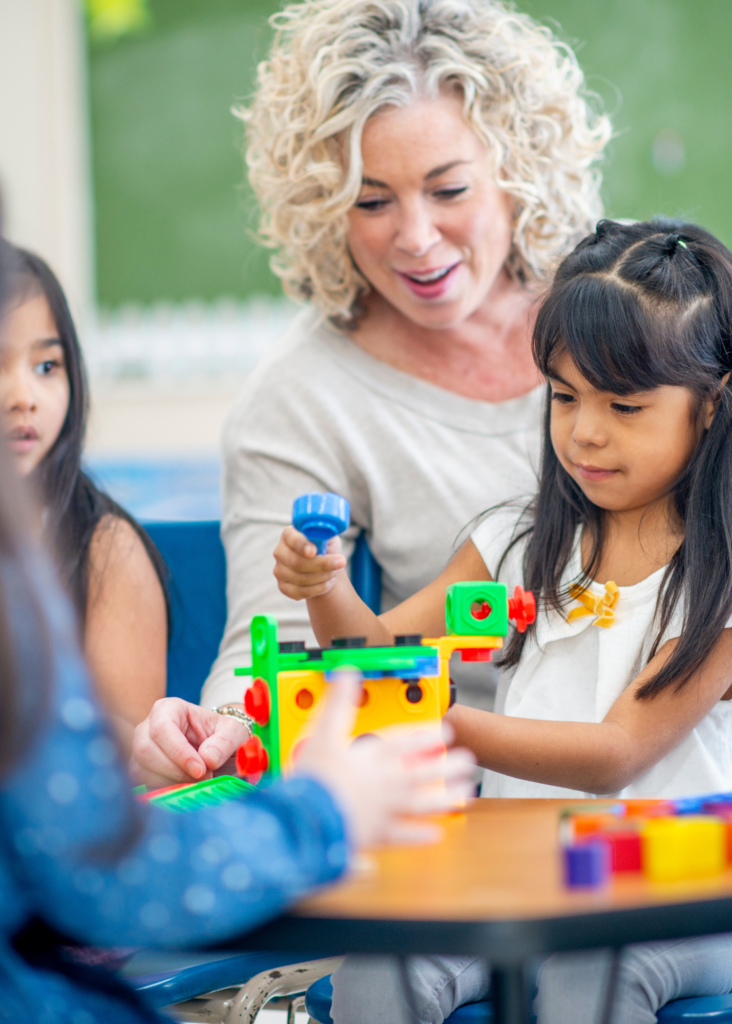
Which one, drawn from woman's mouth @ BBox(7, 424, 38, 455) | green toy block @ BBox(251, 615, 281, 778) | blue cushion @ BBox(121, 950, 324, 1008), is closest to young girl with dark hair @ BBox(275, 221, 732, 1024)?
green toy block @ BBox(251, 615, 281, 778)

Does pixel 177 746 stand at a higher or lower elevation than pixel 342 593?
lower

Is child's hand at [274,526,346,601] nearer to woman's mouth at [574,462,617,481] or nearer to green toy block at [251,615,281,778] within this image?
green toy block at [251,615,281,778]

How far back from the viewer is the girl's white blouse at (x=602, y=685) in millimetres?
1157

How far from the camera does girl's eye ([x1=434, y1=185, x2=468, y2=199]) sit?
60.1 inches

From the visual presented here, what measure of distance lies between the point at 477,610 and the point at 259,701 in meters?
0.20

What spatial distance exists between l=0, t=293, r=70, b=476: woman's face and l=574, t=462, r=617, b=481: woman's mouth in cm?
72

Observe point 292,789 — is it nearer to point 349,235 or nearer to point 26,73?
point 349,235

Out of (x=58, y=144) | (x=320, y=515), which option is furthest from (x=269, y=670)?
(x=58, y=144)

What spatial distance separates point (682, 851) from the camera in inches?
25.4

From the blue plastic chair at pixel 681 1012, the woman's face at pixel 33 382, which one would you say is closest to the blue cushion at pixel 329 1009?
the blue plastic chair at pixel 681 1012

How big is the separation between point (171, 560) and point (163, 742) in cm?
64

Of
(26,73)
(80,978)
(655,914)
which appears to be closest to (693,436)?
(655,914)

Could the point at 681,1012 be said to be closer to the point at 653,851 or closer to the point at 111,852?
the point at 653,851

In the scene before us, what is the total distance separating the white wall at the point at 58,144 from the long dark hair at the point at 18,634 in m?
5.76
